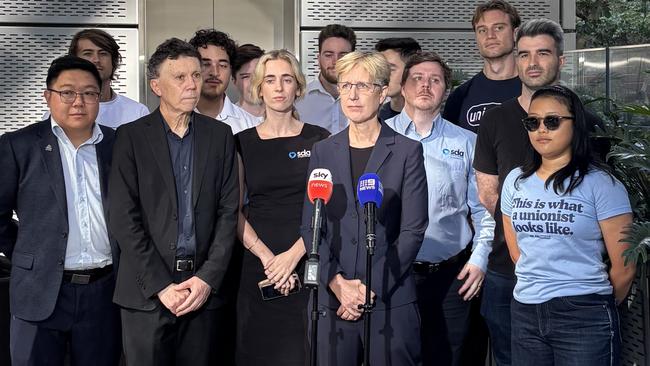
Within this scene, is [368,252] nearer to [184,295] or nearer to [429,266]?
[184,295]

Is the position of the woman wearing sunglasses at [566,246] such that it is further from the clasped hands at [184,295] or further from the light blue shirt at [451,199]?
the clasped hands at [184,295]

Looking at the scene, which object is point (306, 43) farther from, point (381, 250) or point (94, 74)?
point (381, 250)

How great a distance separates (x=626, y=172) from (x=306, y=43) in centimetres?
360

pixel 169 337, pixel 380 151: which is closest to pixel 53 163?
pixel 169 337

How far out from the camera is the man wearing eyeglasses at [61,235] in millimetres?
4668

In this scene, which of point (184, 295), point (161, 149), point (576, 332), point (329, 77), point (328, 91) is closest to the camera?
point (576, 332)

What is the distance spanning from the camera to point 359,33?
7996 mm

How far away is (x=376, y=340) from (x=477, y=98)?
226 centimetres

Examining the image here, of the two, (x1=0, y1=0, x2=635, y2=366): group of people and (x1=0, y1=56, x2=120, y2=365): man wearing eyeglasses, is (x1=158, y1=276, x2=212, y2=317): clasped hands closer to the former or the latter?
(x1=0, y1=0, x2=635, y2=366): group of people

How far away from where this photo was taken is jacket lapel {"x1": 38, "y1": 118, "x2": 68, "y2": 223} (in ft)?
15.5

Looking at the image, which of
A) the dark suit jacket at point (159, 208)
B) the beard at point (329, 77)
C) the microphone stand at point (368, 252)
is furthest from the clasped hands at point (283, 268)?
the beard at point (329, 77)

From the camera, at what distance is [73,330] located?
4.71m

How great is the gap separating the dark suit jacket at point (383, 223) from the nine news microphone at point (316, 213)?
0.57 meters

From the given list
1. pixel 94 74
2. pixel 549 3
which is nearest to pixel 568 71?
pixel 549 3
